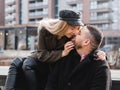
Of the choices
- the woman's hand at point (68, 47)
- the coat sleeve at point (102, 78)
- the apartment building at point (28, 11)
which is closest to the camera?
the coat sleeve at point (102, 78)

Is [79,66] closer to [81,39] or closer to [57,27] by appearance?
[81,39]

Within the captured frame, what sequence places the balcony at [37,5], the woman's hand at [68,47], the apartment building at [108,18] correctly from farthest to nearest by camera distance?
the balcony at [37,5], the apartment building at [108,18], the woman's hand at [68,47]

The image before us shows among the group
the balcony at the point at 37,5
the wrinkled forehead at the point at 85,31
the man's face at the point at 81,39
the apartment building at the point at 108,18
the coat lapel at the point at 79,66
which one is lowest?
the apartment building at the point at 108,18

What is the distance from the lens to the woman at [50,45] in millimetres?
2316

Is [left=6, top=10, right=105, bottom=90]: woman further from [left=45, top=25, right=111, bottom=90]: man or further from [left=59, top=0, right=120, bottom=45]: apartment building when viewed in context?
[left=59, top=0, right=120, bottom=45]: apartment building

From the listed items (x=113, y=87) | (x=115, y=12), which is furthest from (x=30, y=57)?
(x=115, y=12)

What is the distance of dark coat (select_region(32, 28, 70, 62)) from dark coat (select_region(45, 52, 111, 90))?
54mm

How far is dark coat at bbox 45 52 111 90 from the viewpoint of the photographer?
7.21ft

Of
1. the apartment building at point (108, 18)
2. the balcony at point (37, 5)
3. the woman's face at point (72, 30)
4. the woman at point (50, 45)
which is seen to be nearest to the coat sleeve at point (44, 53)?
the woman at point (50, 45)

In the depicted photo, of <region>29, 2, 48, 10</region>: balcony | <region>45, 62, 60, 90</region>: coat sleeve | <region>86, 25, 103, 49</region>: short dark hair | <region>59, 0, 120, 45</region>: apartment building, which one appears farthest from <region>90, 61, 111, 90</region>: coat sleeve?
<region>29, 2, 48, 10</region>: balcony

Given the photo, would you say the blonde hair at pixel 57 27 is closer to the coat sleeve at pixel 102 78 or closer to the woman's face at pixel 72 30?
the woman's face at pixel 72 30

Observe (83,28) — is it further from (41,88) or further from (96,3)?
(96,3)

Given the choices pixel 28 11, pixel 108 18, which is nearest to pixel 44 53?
pixel 108 18

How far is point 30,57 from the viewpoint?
7.79 ft
